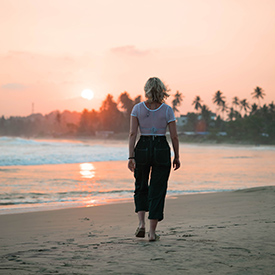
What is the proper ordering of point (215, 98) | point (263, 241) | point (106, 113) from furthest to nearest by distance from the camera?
point (106, 113), point (215, 98), point (263, 241)

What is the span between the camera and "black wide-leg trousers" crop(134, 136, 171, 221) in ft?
13.7

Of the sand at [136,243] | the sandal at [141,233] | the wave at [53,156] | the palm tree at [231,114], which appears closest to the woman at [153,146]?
the sandal at [141,233]

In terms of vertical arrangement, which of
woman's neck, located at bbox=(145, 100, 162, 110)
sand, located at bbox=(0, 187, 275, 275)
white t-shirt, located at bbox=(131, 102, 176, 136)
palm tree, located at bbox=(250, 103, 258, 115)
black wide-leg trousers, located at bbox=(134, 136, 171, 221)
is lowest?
sand, located at bbox=(0, 187, 275, 275)

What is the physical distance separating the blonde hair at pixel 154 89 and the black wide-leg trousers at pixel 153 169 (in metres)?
0.42

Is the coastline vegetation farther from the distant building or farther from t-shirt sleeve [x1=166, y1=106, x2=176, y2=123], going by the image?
t-shirt sleeve [x1=166, y1=106, x2=176, y2=123]

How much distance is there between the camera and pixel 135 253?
3.62 meters

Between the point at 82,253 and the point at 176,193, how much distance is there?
22.2 feet

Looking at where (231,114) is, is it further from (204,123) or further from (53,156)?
(53,156)

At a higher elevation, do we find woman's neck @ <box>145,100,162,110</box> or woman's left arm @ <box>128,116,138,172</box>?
woman's neck @ <box>145,100,162,110</box>

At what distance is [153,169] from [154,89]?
849mm

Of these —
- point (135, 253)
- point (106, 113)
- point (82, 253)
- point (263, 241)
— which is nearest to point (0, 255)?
point (82, 253)

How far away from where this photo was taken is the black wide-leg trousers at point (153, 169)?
416cm

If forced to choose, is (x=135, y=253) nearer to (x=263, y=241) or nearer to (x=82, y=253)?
(x=82, y=253)

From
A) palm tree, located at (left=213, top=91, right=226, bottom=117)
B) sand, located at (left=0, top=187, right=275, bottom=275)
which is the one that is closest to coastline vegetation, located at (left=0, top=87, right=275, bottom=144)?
palm tree, located at (left=213, top=91, right=226, bottom=117)
